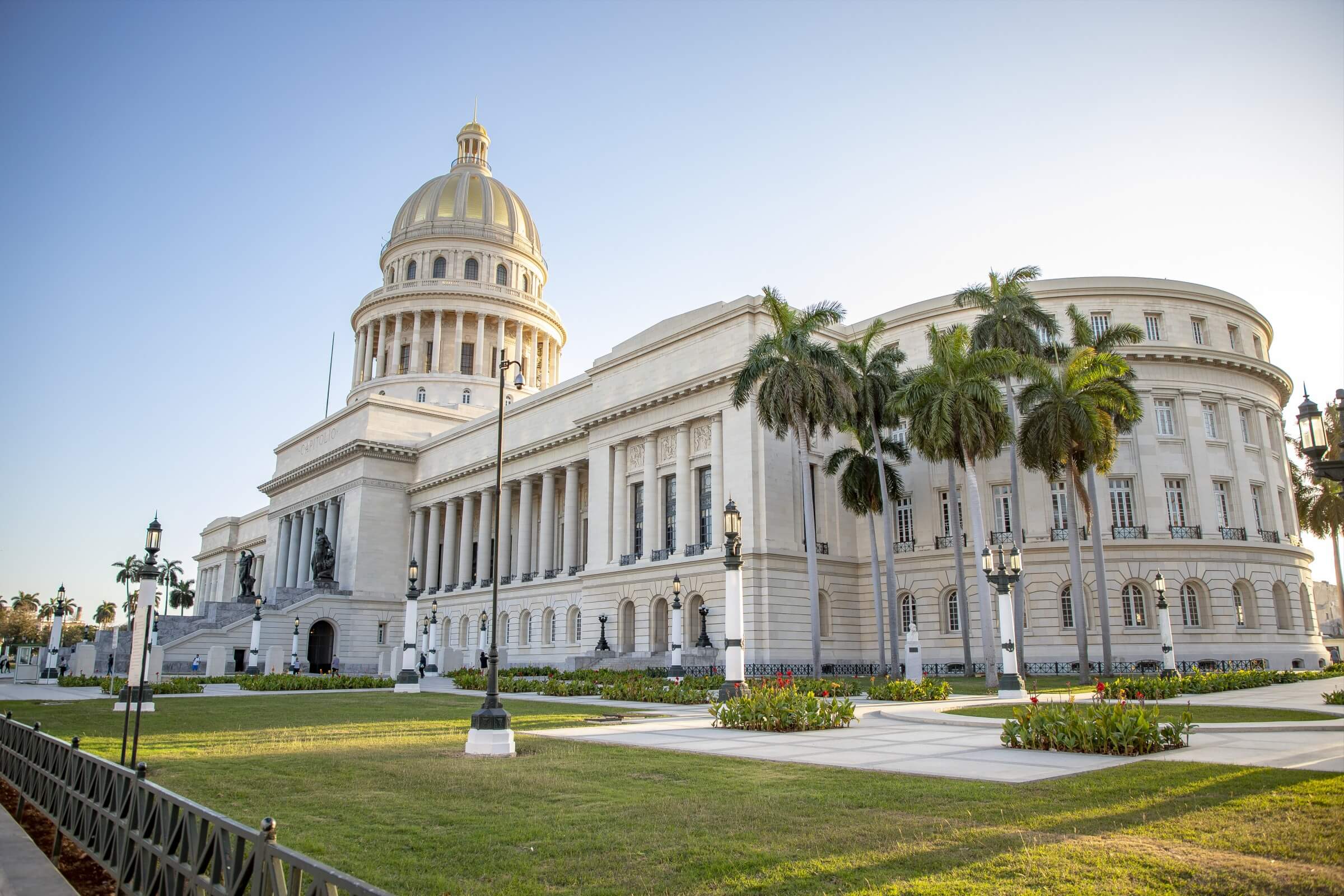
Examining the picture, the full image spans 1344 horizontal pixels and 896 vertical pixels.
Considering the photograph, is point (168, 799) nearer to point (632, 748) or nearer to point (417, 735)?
point (632, 748)

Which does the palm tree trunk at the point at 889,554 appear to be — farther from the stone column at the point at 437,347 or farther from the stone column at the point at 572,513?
the stone column at the point at 437,347

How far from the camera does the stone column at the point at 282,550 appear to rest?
8681 centimetres

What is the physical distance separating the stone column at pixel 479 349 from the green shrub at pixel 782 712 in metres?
73.5

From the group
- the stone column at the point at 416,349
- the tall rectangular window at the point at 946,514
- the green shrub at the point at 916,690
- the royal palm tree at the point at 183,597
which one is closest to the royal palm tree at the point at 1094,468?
the tall rectangular window at the point at 946,514

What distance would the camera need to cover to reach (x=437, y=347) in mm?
87938

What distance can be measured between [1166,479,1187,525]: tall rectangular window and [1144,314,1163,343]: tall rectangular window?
7647 millimetres

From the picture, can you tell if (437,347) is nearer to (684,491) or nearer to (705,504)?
(684,491)

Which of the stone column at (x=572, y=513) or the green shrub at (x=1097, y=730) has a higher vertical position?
the stone column at (x=572, y=513)

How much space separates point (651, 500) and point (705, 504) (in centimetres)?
373

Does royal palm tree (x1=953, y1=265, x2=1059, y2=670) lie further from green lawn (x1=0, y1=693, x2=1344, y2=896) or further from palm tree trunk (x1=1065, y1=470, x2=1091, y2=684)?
green lawn (x1=0, y1=693, x2=1344, y2=896)

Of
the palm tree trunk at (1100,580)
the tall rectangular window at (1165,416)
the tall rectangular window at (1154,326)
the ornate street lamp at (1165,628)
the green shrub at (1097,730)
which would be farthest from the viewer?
the tall rectangular window at (1154,326)

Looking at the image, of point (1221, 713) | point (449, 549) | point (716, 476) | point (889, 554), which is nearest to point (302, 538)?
point (449, 549)

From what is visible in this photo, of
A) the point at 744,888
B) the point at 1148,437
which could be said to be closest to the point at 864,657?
the point at 1148,437

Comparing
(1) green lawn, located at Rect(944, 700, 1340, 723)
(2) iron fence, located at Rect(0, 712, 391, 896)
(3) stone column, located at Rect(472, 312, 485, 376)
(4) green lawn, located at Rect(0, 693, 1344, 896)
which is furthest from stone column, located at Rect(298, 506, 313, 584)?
(2) iron fence, located at Rect(0, 712, 391, 896)
